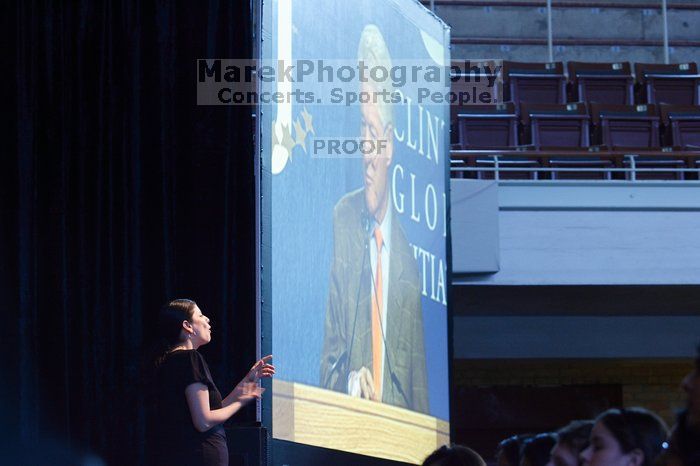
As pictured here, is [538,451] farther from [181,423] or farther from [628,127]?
[628,127]

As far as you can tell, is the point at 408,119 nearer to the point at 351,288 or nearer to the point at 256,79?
the point at 351,288

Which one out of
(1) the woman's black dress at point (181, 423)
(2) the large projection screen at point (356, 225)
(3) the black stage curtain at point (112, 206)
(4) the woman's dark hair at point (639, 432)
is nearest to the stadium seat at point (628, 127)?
(2) the large projection screen at point (356, 225)

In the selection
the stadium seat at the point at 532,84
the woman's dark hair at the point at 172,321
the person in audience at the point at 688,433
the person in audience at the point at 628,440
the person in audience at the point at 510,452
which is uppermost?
the stadium seat at the point at 532,84

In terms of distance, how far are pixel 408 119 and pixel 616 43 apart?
5.23 meters

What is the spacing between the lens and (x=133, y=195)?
3389mm

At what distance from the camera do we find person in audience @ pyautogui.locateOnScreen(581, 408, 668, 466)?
195 centimetres

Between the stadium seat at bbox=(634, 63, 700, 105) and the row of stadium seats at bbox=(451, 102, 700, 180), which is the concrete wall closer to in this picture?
the stadium seat at bbox=(634, 63, 700, 105)

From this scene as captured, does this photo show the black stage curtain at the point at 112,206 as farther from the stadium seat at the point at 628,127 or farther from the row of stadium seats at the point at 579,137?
the stadium seat at the point at 628,127

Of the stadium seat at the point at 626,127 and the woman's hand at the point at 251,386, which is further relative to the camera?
the stadium seat at the point at 626,127

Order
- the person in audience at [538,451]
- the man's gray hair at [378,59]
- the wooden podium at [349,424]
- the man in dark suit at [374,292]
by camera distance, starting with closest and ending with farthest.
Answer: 1. the person in audience at [538,451]
2. the wooden podium at [349,424]
3. the man in dark suit at [374,292]
4. the man's gray hair at [378,59]

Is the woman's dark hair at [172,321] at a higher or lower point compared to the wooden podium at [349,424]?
higher

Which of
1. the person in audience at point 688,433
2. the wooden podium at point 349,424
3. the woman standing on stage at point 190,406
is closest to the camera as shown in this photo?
the person in audience at point 688,433

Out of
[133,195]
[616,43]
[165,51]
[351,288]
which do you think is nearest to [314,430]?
[351,288]

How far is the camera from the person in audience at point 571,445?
253 centimetres
